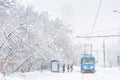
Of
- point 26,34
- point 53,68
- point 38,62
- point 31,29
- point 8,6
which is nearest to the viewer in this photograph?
point 8,6

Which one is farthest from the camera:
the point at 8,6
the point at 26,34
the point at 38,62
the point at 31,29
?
the point at 38,62

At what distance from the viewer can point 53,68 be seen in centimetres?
4106

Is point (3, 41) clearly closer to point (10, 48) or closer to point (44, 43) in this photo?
point (10, 48)

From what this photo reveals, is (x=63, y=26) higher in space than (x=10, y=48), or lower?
higher

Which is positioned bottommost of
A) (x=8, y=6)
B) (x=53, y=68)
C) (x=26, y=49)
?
(x=53, y=68)

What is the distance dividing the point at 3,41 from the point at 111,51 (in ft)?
430

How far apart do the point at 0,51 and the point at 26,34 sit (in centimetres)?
456

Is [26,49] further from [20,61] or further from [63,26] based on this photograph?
[63,26]

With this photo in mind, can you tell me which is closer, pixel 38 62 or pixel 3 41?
pixel 3 41

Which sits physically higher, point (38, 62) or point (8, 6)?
point (8, 6)

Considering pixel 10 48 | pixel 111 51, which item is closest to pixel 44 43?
pixel 10 48

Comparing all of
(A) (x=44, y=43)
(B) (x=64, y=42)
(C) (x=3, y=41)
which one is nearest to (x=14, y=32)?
(C) (x=3, y=41)

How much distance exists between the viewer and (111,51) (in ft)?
508

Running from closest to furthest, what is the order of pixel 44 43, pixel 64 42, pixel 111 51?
pixel 44 43 → pixel 64 42 → pixel 111 51
